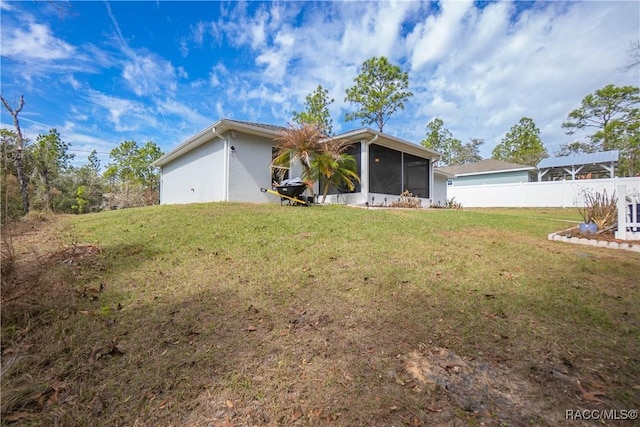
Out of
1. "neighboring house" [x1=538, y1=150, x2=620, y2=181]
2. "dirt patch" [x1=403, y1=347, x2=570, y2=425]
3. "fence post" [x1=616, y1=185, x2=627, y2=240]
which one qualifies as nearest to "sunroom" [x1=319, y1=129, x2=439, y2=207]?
"fence post" [x1=616, y1=185, x2=627, y2=240]

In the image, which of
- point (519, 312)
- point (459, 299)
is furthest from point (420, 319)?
point (519, 312)

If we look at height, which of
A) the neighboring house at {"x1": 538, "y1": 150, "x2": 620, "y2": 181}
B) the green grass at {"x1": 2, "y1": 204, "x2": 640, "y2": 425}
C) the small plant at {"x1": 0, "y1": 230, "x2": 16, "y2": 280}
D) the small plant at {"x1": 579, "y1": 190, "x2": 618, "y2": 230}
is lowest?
the green grass at {"x1": 2, "y1": 204, "x2": 640, "y2": 425}

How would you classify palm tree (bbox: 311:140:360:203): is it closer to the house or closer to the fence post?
the house

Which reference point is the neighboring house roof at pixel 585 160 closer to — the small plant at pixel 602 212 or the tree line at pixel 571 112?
the tree line at pixel 571 112

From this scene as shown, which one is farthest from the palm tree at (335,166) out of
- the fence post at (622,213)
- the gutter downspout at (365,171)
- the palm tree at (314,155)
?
the fence post at (622,213)

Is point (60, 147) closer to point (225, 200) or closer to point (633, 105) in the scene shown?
point (225, 200)

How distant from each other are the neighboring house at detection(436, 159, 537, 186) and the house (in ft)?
39.1

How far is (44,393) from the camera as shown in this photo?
1664mm

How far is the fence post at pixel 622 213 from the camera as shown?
17.5 ft

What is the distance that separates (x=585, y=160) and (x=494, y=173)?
596 centimetres

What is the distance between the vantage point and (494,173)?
2364cm

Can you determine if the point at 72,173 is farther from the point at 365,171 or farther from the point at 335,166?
the point at 365,171

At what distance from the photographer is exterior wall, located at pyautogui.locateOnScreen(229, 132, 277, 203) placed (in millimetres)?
9711

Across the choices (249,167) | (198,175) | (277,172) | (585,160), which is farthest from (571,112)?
(198,175)
